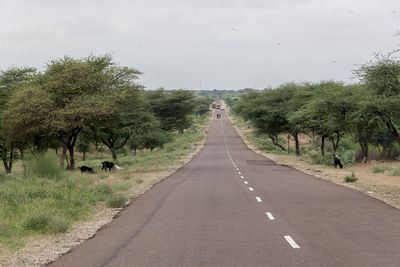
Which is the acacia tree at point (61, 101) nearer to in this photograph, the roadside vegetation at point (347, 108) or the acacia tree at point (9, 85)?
the acacia tree at point (9, 85)

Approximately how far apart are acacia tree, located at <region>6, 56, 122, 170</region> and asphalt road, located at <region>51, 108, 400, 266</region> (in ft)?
34.6

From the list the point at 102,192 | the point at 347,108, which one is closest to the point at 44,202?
the point at 102,192

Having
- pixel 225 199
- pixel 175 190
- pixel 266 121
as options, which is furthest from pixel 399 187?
pixel 266 121

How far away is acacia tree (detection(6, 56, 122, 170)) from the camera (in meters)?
23.4

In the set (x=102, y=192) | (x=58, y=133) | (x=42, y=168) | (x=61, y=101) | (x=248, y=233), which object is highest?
(x=61, y=101)

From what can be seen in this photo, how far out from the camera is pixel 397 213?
450 inches

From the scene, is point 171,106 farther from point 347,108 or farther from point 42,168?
point 42,168

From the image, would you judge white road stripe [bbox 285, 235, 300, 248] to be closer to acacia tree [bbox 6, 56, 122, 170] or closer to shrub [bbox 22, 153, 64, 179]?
shrub [bbox 22, 153, 64, 179]

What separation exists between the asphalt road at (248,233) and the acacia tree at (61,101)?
10536 millimetres

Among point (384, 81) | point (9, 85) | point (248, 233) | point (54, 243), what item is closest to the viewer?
point (54, 243)

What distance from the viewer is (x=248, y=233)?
8828mm

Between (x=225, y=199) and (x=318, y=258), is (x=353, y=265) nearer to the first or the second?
(x=318, y=258)

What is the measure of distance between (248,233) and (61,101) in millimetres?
19344

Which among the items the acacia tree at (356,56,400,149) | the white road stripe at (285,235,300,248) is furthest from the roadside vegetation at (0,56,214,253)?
the acacia tree at (356,56,400,149)
